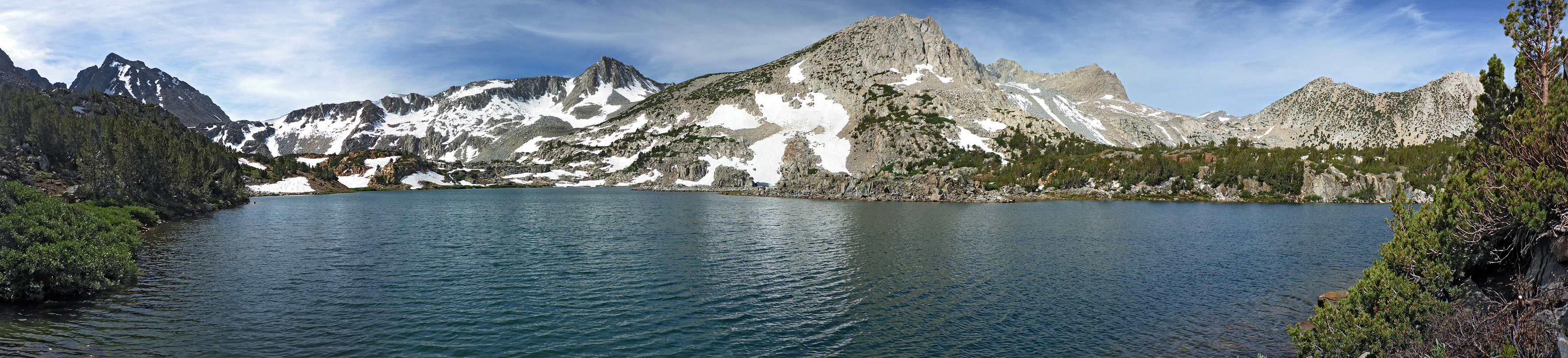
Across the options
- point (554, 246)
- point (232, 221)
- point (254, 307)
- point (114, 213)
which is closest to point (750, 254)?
point (554, 246)

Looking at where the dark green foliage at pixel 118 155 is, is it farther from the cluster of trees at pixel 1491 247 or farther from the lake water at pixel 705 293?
the cluster of trees at pixel 1491 247

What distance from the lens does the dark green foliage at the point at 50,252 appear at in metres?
26.2

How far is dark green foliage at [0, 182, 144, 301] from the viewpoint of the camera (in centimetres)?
2625

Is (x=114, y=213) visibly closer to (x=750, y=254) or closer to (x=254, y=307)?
(x=254, y=307)

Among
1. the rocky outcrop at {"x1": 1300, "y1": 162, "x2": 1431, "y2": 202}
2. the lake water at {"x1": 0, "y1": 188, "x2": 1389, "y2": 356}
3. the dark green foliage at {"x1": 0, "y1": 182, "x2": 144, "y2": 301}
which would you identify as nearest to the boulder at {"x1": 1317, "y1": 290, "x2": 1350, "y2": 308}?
the lake water at {"x1": 0, "y1": 188, "x2": 1389, "y2": 356}

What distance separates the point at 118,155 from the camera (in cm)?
7181

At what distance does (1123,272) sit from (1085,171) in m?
146

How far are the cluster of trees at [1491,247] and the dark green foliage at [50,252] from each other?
161 feet

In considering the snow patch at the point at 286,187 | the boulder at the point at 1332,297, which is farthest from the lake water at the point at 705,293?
the snow patch at the point at 286,187

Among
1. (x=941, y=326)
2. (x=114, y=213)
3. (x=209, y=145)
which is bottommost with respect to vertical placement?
(x=941, y=326)

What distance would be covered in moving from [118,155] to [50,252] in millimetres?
64509

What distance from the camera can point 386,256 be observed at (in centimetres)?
4378

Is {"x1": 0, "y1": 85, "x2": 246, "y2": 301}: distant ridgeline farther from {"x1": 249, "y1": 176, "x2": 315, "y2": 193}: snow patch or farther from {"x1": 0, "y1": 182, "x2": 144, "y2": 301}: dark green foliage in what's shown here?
{"x1": 249, "y1": 176, "x2": 315, "y2": 193}: snow patch

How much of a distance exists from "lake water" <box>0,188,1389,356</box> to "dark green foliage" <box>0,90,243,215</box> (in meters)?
19.3
